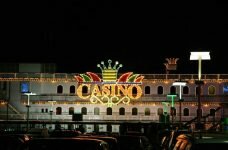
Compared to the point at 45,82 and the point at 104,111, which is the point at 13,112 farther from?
the point at 104,111

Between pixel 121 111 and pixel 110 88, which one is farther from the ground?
pixel 110 88

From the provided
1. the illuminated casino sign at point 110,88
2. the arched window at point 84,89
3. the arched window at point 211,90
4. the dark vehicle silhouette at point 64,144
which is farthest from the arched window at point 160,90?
the dark vehicle silhouette at point 64,144

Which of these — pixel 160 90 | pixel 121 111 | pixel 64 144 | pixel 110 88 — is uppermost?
pixel 110 88

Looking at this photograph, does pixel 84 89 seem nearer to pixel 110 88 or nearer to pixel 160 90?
pixel 110 88

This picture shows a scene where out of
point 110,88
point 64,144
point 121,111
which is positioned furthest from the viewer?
point 121,111

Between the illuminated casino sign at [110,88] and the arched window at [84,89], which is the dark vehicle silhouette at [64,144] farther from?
the arched window at [84,89]

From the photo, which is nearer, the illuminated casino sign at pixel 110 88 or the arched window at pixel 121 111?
the illuminated casino sign at pixel 110 88

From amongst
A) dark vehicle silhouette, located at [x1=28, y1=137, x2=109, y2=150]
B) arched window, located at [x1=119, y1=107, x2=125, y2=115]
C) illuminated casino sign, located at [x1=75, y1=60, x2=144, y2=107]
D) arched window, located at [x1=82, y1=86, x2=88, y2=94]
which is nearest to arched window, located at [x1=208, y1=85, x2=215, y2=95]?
illuminated casino sign, located at [x1=75, y1=60, x2=144, y2=107]

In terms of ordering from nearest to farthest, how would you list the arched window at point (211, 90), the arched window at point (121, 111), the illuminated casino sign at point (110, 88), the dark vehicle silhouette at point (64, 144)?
1. the dark vehicle silhouette at point (64, 144)
2. the illuminated casino sign at point (110, 88)
3. the arched window at point (211, 90)
4. the arched window at point (121, 111)

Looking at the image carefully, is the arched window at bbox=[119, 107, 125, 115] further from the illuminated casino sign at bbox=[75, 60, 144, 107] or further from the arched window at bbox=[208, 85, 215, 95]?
the arched window at bbox=[208, 85, 215, 95]

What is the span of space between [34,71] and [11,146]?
66.2 m

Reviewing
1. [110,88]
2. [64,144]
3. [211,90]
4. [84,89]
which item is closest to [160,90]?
[211,90]

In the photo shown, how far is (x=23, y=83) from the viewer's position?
79.3 m

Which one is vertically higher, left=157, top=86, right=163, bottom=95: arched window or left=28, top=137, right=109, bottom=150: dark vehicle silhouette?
left=157, top=86, right=163, bottom=95: arched window
